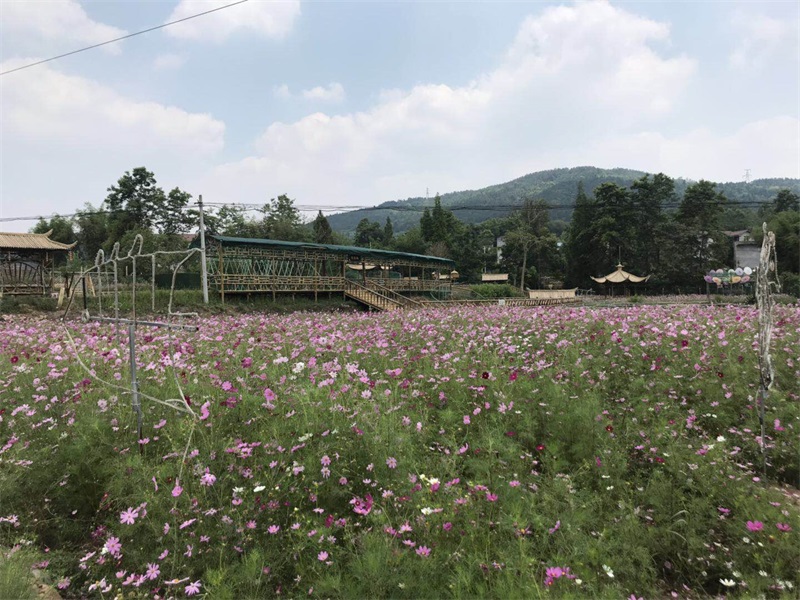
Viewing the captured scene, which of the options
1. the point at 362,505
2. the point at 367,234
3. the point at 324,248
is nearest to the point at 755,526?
the point at 362,505

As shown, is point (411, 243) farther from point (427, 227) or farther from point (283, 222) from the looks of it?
point (283, 222)

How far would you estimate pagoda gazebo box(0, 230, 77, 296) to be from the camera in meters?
20.0

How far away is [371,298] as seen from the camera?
24.6 m

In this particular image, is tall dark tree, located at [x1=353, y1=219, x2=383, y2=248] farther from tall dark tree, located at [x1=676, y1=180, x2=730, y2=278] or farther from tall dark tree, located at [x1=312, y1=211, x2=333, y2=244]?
tall dark tree, located at [x1=676, y1=180, x2=730, y2=278]

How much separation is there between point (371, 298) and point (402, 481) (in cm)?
2171

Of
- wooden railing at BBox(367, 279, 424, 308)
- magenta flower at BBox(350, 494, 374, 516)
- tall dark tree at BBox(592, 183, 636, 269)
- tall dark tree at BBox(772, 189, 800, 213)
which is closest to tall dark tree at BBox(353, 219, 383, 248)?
tall dark tree at BBox(592, 183, 636, 269)

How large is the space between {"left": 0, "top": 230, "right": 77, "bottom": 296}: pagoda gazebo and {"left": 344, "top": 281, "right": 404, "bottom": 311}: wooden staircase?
1323 cm

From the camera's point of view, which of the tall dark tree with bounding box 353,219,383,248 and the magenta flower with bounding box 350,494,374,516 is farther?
the tall dark tree with bounding box 353,219,383,248

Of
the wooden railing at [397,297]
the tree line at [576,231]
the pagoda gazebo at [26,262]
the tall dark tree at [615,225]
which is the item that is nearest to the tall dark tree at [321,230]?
the tree line at [576,231]

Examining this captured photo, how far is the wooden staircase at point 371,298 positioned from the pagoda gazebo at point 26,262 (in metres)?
13.2

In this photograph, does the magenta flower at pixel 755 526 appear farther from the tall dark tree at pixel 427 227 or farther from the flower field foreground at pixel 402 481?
the tall dark tree at pixel 427 227

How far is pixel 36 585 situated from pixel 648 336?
630cm

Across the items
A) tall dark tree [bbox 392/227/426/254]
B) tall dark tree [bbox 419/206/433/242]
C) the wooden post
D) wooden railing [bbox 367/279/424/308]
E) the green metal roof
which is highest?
tall dark tree [bbox 419/206/433/242]

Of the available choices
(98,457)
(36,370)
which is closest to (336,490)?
(98,457)
